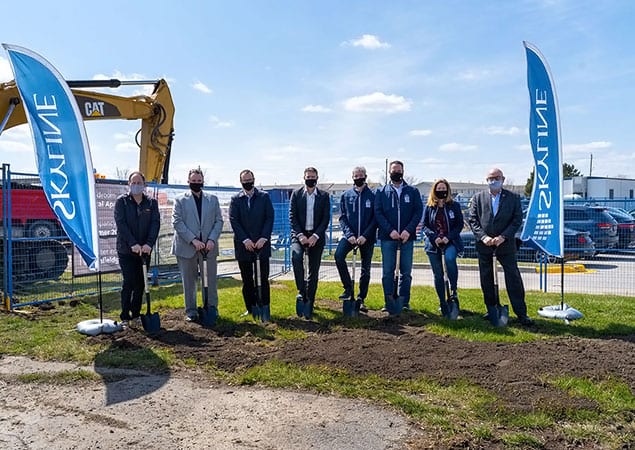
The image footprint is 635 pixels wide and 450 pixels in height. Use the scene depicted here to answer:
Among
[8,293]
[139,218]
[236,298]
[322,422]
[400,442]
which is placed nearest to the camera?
[400,442]

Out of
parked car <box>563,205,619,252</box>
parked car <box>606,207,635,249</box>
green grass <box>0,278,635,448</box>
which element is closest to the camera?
green grass <box>0,278,635,448</box>

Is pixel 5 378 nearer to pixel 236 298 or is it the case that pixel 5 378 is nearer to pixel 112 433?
pixel 112 433

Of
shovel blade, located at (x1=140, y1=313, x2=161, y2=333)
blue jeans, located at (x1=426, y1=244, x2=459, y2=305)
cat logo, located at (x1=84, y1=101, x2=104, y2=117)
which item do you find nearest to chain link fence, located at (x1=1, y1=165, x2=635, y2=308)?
blue jeans, located at (x1=426, y1=244, x2=459, y2=305)

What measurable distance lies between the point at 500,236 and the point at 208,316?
401cm

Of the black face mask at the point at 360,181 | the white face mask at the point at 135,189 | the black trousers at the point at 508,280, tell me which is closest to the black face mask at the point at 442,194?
the black trousers at the point at 508,280

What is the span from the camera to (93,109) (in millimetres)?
11469

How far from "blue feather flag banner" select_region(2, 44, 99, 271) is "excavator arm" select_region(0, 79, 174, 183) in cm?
517

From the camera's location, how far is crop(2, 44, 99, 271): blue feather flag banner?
620 centimetres

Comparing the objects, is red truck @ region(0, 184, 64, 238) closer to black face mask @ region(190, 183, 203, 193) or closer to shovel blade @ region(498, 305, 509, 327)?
black face mask @ region(190, 183, 203, 193)

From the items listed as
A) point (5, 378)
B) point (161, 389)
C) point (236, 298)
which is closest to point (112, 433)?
point (161, 389)

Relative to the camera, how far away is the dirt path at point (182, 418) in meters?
3.68

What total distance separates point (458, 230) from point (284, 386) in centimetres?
374

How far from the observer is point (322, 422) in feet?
13.0

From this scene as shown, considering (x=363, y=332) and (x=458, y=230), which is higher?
(x=458, y=230)
